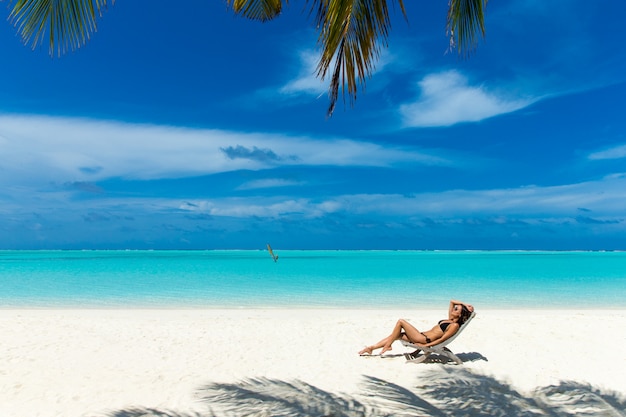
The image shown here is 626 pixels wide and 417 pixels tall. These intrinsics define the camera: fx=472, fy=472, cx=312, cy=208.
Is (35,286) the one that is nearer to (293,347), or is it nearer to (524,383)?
(293,347)

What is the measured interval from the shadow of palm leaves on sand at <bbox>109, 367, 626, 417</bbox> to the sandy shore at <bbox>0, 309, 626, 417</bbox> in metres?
0.02

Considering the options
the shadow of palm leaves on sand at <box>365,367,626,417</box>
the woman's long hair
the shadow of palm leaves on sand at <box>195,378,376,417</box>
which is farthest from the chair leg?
the shadow of palm leaves on sand at <box>195,378,376,417</box>

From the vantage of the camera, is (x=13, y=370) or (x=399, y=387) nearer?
(x=399, y=387)

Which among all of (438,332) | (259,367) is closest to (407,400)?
(438,332)

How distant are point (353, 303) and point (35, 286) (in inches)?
613

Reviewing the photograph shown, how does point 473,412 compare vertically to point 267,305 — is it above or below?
below

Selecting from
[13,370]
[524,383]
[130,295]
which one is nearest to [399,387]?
[524,383]

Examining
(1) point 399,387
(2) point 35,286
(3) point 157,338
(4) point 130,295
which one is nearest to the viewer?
(1) point 399,387

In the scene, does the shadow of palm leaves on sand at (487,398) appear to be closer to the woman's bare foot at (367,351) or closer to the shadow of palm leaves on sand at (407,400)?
the shadow of palm leaves on sand at (407,400)

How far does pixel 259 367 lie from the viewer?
6145 mm

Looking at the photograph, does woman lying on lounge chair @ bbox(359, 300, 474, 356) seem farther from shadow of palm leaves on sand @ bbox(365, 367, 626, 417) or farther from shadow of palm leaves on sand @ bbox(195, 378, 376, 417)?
shadow of palm leaves on sand @ bbox(195, 378, 376, 417)

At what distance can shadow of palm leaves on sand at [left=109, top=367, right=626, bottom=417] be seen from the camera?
4477 millimetres

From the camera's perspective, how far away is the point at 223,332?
8.51 m

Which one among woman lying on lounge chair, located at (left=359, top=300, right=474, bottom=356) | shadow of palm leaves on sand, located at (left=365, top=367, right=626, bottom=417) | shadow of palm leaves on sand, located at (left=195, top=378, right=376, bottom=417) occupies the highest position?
woman lying on lounge chair, located at (left=359, top=300, right=474, bottom=356)
